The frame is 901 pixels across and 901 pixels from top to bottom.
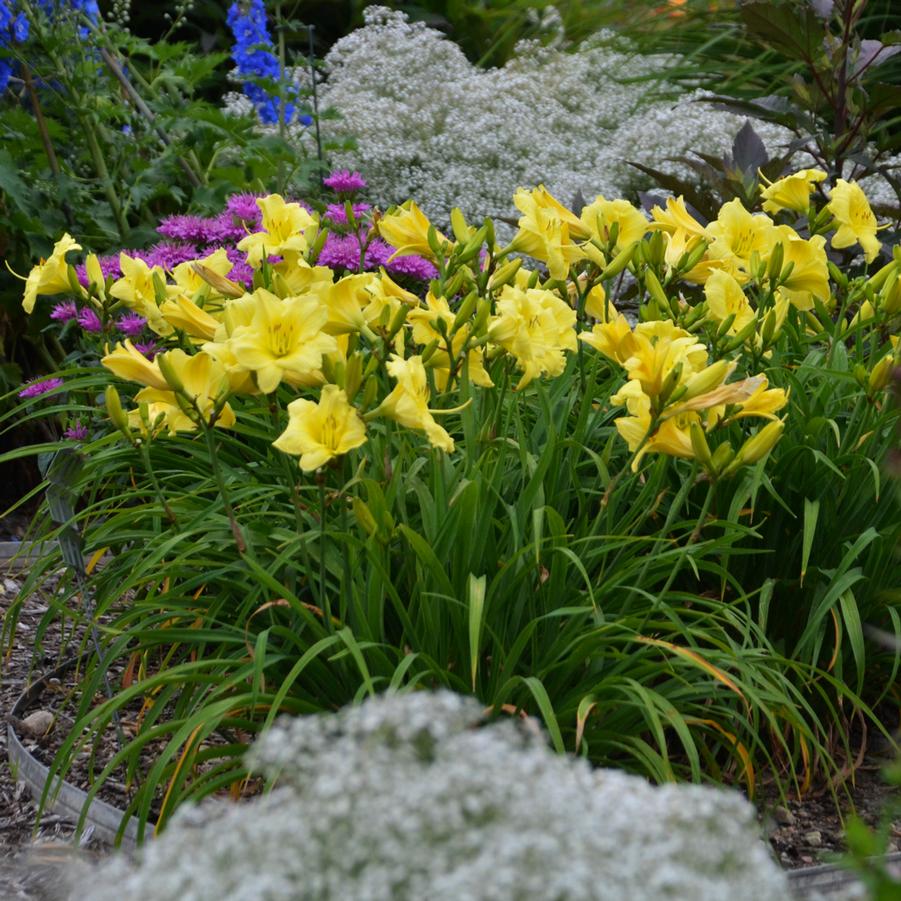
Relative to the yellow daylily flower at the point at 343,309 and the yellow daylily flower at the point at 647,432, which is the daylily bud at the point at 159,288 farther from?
the yellow daylily flower at the point at 647,432

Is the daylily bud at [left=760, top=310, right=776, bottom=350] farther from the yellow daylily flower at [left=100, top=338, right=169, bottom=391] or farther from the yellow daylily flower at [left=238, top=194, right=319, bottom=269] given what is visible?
the yellow daylily flower at [left=100, top=338, right=169, bottom=391]

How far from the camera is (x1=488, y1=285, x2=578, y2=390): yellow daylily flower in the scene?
83.3 inches

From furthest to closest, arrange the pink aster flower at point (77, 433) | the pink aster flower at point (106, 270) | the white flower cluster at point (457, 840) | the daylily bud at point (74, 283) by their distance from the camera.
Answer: the pink aster flower at point (106, 270) < the pink aster flower at point (77, 433) < the daylily bud at point (74, 283) < the white flower cluster at point (457, 840)

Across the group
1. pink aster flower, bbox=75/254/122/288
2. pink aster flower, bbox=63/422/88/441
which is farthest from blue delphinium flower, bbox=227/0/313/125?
pink aster flower, bbox=63/422/88/441

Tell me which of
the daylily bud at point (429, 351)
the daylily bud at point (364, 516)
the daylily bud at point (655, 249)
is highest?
the daylily bud at point (655, 249)

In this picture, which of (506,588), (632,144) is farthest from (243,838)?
(632,144)

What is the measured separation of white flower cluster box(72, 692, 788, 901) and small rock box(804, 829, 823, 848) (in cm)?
132

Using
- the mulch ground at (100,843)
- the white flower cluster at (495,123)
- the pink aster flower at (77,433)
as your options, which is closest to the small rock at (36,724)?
the mulch ground at (100,843)

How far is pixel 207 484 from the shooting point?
2555 mm

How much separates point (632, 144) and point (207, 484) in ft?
11.9

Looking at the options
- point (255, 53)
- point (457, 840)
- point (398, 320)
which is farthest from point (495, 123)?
point (457, 840)

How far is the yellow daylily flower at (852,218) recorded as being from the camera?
8.58 feet

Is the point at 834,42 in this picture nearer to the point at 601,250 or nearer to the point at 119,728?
the point at 601,250

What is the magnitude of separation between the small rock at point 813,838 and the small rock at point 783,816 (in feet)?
0.12
